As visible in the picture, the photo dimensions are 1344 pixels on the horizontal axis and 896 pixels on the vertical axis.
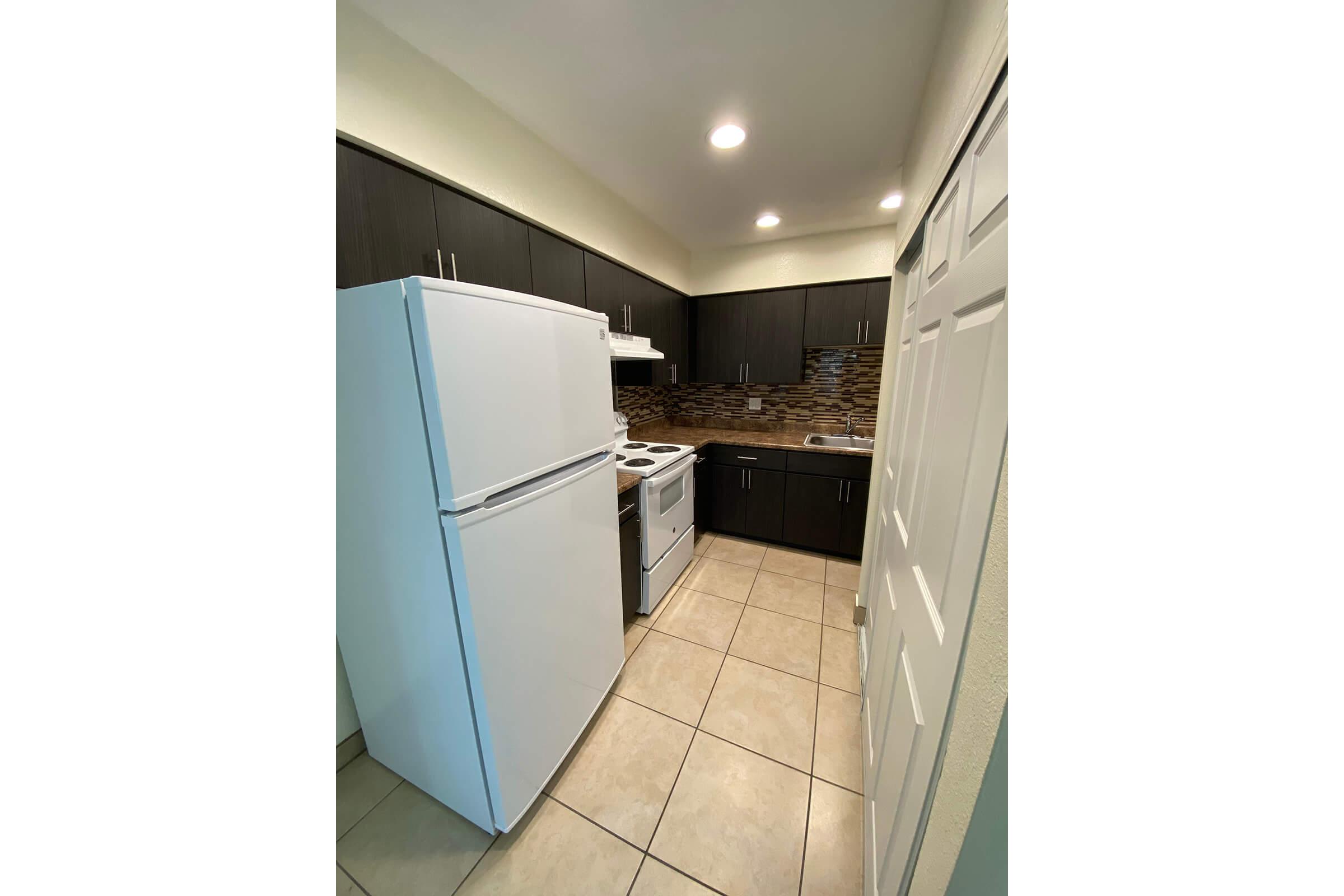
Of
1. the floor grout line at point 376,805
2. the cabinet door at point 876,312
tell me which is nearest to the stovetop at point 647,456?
the floor grout line at point 376,805

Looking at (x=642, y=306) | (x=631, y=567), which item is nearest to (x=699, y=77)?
(x=642, y=306)

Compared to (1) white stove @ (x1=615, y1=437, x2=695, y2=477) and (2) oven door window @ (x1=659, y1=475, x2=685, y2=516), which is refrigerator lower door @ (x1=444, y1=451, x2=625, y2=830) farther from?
(2) oven door window @ (x1=659, y1=475, x2=685, y2=516)

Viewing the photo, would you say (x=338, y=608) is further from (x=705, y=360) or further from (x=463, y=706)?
(x=705, y=360)

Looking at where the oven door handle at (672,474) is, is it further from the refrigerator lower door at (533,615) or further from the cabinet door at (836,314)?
the cabinet door at (836,314)

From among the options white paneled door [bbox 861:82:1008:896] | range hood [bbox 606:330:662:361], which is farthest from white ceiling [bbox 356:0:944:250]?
range hood [bbox 606:330:662:361]

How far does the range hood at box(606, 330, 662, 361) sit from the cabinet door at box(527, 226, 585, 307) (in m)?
0.25

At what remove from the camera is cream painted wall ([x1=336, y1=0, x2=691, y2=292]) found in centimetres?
106

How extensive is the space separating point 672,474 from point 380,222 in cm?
154

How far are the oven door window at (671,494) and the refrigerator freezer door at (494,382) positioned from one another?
2.81 feet

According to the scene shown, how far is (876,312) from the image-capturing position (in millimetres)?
2570

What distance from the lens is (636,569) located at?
1946 millimetres

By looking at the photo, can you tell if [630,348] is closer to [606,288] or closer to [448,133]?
[606,288]
